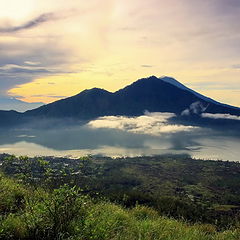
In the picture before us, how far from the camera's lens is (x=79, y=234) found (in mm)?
6066

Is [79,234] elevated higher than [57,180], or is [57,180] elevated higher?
[57,180]

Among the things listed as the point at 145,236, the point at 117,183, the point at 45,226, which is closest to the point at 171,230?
the point at 145,236

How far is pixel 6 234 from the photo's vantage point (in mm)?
6105

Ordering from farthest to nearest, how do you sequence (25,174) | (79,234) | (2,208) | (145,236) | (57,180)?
(57,180) → (2,208) → (25,174) → (145,236) → (79,234)

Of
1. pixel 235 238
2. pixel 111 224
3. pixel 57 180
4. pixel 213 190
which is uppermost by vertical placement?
pixel 57 180

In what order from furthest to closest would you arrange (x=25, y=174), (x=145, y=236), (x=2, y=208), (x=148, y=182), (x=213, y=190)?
(x=148, y=182), (x=213, y=190), (x=2, y=208), (x=25, y=174), (x=145, y=236)

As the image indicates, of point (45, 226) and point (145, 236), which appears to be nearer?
point (45, 226)

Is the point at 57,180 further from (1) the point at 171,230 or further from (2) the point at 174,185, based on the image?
(2) the point at 174,185

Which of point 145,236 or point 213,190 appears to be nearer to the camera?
point 145,236

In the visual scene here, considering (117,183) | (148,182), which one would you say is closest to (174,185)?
(148,182)

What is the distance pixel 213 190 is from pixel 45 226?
188 m

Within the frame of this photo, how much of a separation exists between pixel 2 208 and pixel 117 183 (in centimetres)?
18093

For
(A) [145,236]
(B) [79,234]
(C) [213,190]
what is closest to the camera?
(B) [79,234]

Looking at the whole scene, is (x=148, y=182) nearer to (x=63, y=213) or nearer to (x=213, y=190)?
(x=213, y=190)
